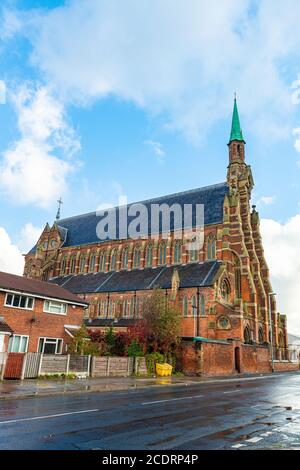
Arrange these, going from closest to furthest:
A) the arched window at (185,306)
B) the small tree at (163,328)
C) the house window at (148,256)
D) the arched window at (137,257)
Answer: the small tree at (163,328), the arched window at (185,306), the house window at (148,256), the arched window at (137,257)

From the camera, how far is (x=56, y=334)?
29453 millimetres

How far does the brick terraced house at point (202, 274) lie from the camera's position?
40938 millimetres

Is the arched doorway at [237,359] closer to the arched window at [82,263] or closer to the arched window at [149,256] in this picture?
the arched window at [149,256]

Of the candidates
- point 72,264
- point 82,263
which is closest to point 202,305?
point 82,263

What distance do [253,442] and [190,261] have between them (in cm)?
4258

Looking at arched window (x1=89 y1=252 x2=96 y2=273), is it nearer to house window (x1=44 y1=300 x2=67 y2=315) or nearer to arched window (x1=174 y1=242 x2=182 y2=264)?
arched window (x1=174 y1=242 x2=182 y2=264)

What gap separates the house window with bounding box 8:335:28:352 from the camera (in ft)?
85.4

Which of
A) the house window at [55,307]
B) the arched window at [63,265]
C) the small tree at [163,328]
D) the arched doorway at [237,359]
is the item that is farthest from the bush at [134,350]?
the arched window at [63,265]

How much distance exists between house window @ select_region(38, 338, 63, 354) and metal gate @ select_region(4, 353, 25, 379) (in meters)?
5.72

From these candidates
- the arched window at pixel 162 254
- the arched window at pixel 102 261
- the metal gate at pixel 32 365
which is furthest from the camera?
the arched window at pixel 102 261

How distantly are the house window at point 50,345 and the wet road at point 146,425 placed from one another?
46.6 feet

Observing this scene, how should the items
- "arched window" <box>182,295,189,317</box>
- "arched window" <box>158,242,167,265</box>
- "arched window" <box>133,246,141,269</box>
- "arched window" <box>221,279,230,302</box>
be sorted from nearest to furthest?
1. "arched window" <box>182,295,189,317</box>
2. "arched window" <box>221,279,230,302</box>
3. "arched window" <box>158,242,167,265</box>
4. "arched window" <box>133,246,141,269</box>

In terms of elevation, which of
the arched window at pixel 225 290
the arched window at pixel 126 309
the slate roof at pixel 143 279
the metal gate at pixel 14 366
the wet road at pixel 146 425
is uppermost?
the slate roof at pixel 143 279

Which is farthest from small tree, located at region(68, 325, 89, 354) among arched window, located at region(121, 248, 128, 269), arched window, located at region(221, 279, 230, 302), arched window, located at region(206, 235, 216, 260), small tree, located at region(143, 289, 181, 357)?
arched window, located at region(121, 248, 128, 269)
